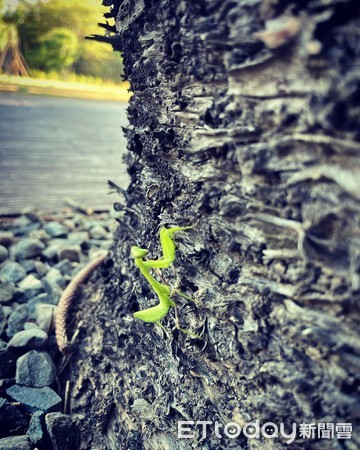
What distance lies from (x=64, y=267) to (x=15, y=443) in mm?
1119

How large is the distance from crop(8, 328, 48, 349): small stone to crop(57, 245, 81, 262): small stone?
0.77m

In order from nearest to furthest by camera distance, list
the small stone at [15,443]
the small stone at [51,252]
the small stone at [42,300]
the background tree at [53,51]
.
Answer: the small stone at [15,443] < the small stone at [42,300] < the small stone at [51,252] < the background tree at [53,51]

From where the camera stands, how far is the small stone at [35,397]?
4.78 ft

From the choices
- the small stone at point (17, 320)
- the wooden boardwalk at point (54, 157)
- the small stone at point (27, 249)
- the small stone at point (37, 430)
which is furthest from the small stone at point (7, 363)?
the wooden boardwalk at point (54, 157)

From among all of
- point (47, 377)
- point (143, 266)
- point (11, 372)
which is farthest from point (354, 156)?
point (11, 372)

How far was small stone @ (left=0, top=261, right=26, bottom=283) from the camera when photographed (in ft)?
6.96

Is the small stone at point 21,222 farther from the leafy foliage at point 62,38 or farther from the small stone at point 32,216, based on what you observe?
the leafy foliage at point 62,38

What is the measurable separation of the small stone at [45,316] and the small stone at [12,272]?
1.10 ft

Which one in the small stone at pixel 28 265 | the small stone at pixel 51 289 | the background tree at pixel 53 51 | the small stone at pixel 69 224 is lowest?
the small stone at pixel 51 289

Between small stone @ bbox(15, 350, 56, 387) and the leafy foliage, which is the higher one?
the leafy foliage

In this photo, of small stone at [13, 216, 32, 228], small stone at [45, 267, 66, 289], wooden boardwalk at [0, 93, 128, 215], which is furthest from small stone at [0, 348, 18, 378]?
small stone at [13, 216, 32, 228]

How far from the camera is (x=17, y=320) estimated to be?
181 cm

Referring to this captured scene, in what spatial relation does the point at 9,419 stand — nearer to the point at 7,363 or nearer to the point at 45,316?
the point at 7,363

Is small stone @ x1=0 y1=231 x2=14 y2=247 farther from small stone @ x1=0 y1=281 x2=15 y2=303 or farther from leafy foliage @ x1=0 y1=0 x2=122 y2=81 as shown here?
leafy foliage @ x1=0 y1=0 x2=122 y2=81
